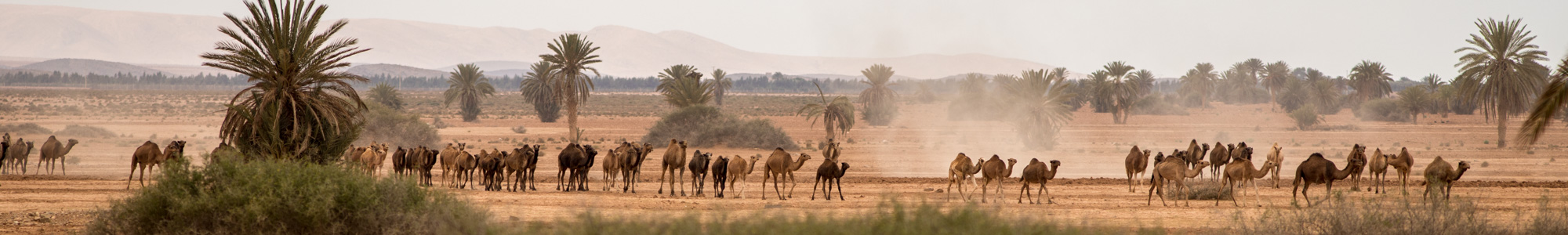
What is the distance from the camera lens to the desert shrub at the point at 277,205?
10164 mm

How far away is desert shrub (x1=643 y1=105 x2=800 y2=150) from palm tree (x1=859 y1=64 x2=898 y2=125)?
1744cm

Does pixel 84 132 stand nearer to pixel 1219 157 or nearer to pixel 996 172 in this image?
pixel 996 172

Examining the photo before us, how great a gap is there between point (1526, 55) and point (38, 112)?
254ft

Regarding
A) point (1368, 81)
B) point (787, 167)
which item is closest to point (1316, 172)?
point (787, 167)

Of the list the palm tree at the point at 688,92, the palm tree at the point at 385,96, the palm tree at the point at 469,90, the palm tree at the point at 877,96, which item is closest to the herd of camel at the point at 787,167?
the palm tree at the point at 688,92

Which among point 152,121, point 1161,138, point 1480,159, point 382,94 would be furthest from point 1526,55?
point 152,121

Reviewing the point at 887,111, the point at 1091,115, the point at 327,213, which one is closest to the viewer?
the point at 327,213

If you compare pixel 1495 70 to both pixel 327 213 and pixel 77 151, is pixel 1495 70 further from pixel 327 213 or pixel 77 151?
pixel 77 151

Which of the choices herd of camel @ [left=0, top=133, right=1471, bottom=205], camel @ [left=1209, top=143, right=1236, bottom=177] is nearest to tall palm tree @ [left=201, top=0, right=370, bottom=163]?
herd of camel @ [left=0, top=133, right=1471, bottom=205]

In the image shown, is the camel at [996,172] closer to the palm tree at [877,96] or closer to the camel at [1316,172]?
the camel at [1316,172]

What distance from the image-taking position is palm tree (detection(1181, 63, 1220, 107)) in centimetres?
10006

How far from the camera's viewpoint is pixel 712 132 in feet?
136

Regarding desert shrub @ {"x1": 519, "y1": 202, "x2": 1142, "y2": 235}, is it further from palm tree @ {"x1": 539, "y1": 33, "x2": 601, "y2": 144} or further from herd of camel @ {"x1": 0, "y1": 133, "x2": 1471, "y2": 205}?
palm tree @ {"x1": 539, "y1": 33, "x2": 601, "y2": 144}

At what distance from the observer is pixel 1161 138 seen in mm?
51281
